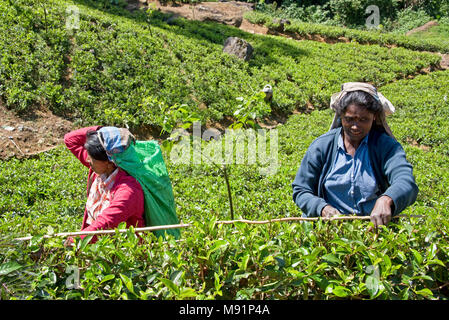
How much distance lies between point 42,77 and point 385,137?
7.50 m

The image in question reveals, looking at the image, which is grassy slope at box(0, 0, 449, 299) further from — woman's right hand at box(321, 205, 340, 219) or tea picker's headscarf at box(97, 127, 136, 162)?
tea picker's headscarf at box(97, 127, 136, 162)

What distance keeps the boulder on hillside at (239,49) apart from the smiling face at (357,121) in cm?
988

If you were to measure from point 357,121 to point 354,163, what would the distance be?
26 centimetres

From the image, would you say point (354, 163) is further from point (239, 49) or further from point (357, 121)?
point (239, 49)

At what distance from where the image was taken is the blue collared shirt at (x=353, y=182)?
2.38 meters

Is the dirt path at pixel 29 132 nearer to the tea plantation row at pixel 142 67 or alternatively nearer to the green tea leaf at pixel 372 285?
the tea plantation row at pixel 142 67

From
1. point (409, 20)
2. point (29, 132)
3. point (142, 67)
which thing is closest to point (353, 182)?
point (29, 132)

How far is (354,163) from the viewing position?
7.93ft

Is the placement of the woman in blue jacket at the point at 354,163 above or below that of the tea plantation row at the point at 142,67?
below

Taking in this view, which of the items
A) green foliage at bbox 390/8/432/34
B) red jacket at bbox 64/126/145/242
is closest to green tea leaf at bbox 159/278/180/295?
red jacket at bbox 64/126/145/242

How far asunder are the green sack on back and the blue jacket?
854 mm

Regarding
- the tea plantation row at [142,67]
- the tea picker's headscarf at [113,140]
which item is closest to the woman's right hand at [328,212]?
the tea picker's headscarf at [113,140]
